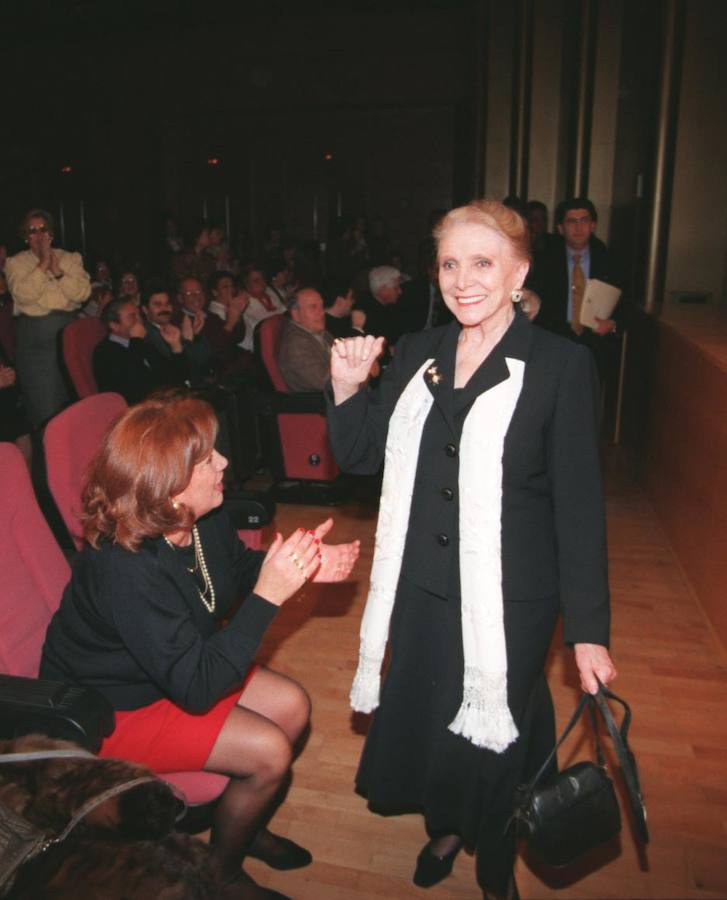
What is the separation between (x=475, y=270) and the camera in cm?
145

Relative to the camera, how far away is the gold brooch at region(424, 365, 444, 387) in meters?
1.53

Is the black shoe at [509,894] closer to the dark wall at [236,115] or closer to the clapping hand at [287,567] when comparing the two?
the clapping hand at [287,567]

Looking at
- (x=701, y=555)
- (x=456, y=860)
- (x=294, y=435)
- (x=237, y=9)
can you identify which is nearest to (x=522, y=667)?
(x=456, y=860)

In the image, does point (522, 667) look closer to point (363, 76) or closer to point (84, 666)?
point (84, 666)

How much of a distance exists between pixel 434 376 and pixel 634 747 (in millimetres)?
1443

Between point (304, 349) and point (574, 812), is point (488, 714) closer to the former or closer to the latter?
point (574, 812)

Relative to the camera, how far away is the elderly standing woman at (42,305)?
14.8 feet

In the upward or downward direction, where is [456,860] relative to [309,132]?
downward

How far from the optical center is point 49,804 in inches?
43.0

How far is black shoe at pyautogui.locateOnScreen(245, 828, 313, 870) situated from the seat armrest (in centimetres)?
74

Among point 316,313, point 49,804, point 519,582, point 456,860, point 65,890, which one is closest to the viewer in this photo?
point 65,890

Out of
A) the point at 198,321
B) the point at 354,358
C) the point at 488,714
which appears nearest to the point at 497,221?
the point at 354,358

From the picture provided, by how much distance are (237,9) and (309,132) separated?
6.30 feet

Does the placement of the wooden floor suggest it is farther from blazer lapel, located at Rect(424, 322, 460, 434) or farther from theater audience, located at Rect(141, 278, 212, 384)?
theater audience, located at Rect(141, 278, 212, 384)
